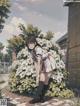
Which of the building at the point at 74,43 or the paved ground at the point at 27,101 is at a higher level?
the building at the point at 74,43

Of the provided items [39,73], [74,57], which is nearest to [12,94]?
[39,73]

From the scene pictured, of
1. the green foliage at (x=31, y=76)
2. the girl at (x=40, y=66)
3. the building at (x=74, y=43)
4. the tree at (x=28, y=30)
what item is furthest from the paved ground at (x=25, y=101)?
the tree at (x=28, y=30)

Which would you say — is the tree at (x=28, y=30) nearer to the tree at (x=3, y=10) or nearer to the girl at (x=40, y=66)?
the tree at (x=3, y=10)

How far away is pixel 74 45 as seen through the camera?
59.8 feet

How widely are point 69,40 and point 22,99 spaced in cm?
654

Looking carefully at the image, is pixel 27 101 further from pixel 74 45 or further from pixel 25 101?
pixel 74 45

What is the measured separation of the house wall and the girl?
14.8 feet

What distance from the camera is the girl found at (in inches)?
478

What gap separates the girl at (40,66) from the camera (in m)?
12.1

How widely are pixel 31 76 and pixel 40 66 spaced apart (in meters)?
1.82

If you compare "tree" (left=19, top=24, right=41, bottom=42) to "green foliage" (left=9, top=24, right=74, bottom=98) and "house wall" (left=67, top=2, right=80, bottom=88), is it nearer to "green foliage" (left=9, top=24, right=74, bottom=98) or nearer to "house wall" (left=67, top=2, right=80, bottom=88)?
"house wall" (left=67, top=2, right=80, bottom=88)

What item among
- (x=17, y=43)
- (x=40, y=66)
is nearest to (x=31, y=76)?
(x=40, y=66)

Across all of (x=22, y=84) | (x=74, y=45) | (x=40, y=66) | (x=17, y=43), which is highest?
(x=17, y=43)

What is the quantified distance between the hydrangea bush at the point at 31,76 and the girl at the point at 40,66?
2.81 ft
